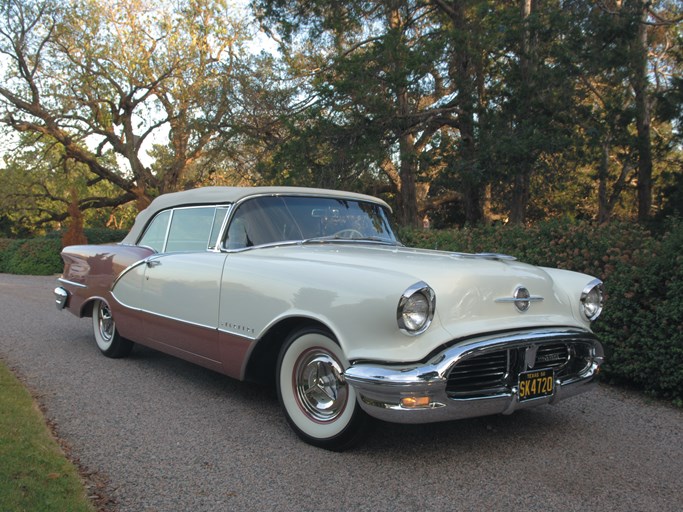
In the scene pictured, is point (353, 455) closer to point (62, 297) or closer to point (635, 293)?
point (635, 293)

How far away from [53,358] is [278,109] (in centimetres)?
1358

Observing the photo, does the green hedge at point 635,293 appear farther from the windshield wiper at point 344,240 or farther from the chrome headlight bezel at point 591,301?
the windshield wiper at point 344,240

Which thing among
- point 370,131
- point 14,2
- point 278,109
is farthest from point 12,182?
point 370,131

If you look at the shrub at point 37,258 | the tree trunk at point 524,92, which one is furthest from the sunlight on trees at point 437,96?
the shrub at point 37,258

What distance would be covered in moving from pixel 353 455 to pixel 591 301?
1998 millimetres

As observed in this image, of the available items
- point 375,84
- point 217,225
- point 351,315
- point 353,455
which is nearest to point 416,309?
point 351,315

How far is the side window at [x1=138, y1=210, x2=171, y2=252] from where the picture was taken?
551 cm

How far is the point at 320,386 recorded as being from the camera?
3.64 m

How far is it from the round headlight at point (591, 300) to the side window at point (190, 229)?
292cm

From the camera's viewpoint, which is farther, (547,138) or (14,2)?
(14,2)

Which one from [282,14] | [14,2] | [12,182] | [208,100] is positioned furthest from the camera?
[12,182]

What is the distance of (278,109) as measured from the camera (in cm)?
1825

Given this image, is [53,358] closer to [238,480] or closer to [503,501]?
[238,480]

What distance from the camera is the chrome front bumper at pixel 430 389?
9.87 feet
